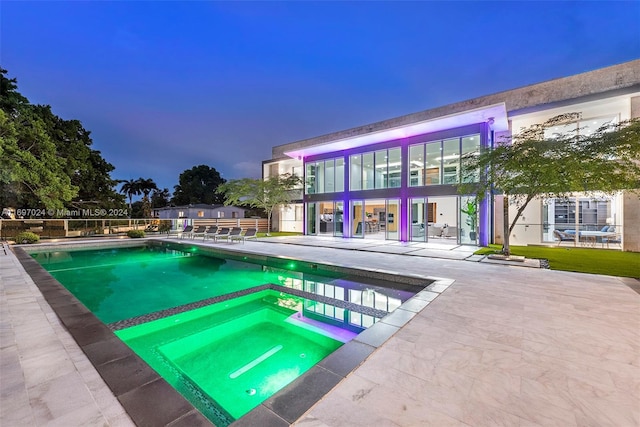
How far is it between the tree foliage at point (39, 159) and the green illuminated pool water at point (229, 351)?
1535 centimetres

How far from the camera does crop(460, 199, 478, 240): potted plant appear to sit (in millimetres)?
12836

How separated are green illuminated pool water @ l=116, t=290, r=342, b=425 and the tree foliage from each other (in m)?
15.4

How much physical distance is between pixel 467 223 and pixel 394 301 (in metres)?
9.77

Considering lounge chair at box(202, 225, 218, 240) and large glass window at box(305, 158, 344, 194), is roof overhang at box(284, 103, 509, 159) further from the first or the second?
lounge chair at box(202, 225, 218, 240)

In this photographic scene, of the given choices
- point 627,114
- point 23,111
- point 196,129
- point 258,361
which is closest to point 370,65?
point 196,129

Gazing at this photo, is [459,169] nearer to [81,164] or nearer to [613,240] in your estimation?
[613,240]

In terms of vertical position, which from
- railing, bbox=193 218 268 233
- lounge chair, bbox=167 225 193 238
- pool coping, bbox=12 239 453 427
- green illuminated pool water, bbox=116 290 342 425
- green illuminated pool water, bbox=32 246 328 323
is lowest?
green illuminated pool water, bbox=116 290 342 425

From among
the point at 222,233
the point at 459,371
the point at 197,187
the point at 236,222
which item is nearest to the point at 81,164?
the point at 236,222

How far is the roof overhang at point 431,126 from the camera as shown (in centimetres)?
1179

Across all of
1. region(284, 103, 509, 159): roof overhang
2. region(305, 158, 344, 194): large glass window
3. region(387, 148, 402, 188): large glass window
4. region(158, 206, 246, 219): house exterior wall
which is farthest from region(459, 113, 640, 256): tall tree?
region(158, 206, 246, 219): house exterior wall

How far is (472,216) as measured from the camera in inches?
513

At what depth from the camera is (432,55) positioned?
176 feet

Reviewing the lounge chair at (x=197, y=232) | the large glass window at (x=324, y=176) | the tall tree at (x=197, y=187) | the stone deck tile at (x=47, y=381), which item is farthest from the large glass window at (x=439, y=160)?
the tall tree at (x=197, y=187)

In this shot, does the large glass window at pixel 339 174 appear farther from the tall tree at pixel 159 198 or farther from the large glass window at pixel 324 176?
the tall tree at pixel 159 198
